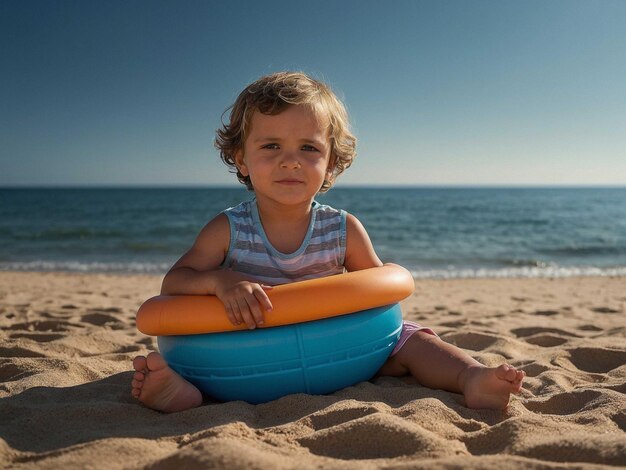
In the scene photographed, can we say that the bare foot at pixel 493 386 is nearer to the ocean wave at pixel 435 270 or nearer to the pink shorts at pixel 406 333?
the pink shorts at pixel 406 333

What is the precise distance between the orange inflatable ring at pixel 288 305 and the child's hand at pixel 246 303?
3 cm

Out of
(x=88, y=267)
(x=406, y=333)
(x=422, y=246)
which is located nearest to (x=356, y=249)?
(x=406, y=333)

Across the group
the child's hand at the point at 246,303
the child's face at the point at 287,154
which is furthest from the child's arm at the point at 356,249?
the child's hand at the point at 246,303

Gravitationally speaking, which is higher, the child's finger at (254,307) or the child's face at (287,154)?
the child's face at (287,154)

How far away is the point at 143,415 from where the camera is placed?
2.16 meters

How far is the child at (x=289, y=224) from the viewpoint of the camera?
8.27 ft

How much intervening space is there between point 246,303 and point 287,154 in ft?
2.87

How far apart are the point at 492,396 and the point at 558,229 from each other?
1788 cm

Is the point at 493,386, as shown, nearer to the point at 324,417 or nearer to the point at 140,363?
the point at 324,417

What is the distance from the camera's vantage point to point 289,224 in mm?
2881

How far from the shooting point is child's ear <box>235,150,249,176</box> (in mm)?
3020

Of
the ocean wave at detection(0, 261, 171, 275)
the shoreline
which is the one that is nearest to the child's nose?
the shoreline

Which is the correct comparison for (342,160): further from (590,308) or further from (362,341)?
(590,308)

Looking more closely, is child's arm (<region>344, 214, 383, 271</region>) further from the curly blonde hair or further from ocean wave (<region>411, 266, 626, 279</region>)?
ocean wave (<region>411, 266, 626, 279</region>)
